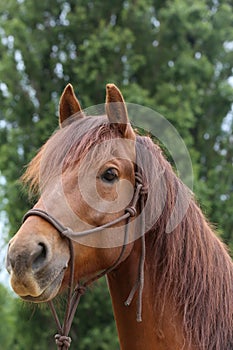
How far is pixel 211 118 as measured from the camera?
432 inches

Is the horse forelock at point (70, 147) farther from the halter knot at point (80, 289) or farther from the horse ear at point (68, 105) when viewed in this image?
the halter knot at point (80, 289)

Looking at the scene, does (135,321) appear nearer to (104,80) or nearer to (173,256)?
(173,256)

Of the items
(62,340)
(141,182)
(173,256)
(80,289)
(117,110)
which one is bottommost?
Result: (62,340)

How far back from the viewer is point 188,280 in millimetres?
2842

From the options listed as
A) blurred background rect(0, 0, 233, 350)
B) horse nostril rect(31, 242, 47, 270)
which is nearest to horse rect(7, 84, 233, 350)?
horse nostril rect(31, 242, 47, 270)

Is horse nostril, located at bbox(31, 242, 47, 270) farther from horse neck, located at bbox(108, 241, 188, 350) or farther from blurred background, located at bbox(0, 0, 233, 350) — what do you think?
blurred background, located at bbox(0, 0, 233, 350)

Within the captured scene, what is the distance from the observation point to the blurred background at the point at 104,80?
9.21m

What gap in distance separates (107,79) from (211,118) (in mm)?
2322

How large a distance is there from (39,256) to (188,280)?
785mm

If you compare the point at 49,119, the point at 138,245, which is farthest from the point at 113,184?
the point at 49,119

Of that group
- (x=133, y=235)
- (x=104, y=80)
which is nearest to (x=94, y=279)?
(x=133, y=235)

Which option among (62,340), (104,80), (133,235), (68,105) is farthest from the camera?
(104,80)

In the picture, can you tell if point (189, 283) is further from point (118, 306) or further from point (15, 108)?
point (15, 108)

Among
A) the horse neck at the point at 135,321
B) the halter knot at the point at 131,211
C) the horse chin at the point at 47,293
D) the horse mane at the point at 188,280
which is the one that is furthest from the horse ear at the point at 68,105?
the horse chin at the point at 47,293
